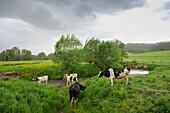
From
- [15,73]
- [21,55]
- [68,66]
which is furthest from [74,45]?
[21,55]

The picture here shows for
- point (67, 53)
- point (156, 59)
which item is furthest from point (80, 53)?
point (156, 59)

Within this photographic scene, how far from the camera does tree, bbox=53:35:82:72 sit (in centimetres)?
2213

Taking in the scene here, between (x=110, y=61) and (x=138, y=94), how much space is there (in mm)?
19398

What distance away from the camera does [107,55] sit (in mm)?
25484

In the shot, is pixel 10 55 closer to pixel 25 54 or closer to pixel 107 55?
pixel 25 54

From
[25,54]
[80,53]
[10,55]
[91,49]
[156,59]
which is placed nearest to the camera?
[80,53]

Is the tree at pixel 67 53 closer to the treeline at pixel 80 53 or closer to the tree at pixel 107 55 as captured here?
the treeline at pixel 80 53

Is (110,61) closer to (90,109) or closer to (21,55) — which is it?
(90,109)

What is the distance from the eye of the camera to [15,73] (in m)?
20.0

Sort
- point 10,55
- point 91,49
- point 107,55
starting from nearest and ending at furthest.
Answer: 1. point 107,55
2. point 91,49
3. point 10,55

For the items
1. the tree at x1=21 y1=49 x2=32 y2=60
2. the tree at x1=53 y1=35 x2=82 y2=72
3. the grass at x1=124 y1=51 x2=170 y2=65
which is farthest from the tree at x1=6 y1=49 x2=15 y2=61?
the grass at x1=124 y1=51 x2=170 y2=65

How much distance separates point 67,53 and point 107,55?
1202 centimetres

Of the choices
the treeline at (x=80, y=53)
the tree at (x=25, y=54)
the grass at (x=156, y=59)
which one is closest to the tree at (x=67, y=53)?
the treeline at (x=80, y=53)

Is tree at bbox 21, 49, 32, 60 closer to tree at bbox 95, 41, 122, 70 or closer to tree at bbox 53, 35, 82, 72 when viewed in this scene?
tree at bbox 53, 35, 82, 72
